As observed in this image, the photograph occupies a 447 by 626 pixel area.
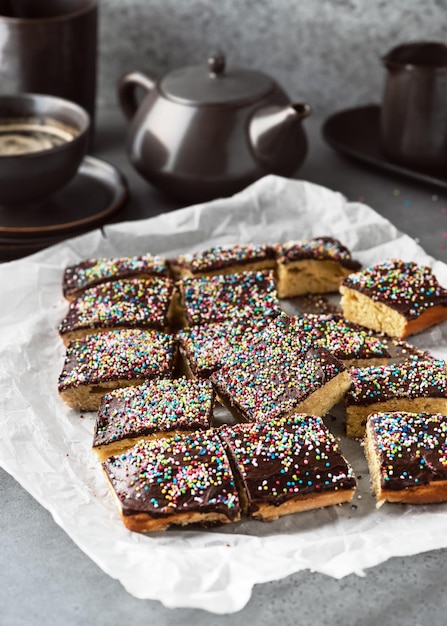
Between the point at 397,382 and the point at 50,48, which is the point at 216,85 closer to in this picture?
the point at 50,48

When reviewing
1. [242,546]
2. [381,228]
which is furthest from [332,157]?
[242,546]

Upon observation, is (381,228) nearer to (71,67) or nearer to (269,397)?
(269,397)

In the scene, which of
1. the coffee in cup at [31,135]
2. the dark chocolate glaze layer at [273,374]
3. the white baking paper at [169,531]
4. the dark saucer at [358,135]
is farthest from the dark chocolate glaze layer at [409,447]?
the coffee in cup at [31,135]

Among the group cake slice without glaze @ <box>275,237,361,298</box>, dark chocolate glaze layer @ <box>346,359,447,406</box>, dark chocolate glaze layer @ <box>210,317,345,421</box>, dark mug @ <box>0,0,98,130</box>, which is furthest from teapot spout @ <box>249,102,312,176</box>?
dark chocolate glaze layer @ <box>346,359,447,406</box>

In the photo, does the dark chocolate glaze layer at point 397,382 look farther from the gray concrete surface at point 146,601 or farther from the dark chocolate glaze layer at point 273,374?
the gray concrete surface at point 146,601

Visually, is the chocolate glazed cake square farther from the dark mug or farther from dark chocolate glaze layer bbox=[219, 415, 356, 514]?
the dark mug

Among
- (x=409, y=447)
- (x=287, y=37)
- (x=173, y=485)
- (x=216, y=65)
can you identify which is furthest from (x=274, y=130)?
(x=173, y=485)
